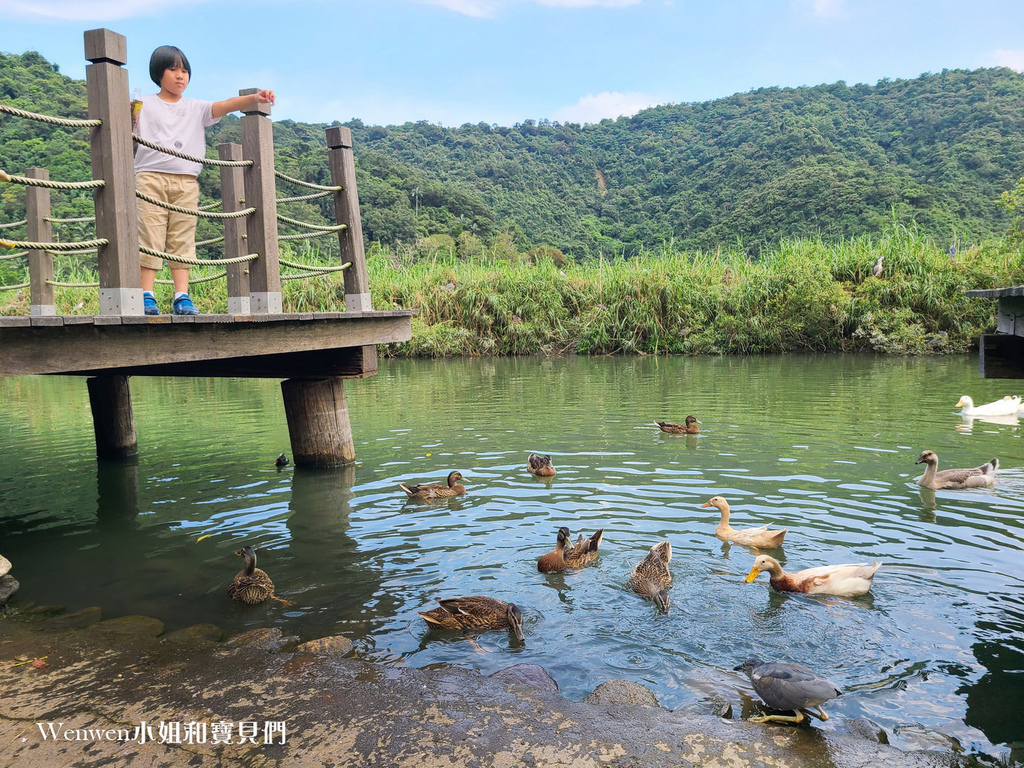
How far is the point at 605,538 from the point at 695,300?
21.9 meters

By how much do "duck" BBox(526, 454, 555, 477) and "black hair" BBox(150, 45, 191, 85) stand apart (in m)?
5.16

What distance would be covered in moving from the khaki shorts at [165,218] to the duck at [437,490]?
3029mm

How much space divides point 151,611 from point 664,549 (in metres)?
3.61

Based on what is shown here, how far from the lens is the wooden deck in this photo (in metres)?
5.32

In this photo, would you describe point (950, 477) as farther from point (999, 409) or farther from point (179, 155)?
point (179, 155)

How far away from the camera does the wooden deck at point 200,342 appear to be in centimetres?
532

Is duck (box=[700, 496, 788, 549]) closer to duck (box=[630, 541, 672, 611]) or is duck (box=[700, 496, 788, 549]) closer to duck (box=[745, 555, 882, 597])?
duck (box=[745, 555, 882, 597])

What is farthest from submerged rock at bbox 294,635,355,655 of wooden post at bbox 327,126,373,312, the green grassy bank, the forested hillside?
the forested hillside

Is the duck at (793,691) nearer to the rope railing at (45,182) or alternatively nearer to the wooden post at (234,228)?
the rope railing at (45,182)

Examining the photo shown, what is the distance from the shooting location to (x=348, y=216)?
842 cm

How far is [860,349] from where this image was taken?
82.3 feet

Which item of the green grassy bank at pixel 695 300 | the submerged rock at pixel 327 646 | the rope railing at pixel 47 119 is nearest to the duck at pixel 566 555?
the submerged rock at pixel 327 646

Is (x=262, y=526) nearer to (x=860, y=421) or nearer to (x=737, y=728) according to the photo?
(x=737, y=728)

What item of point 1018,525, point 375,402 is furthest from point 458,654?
point 375,402
